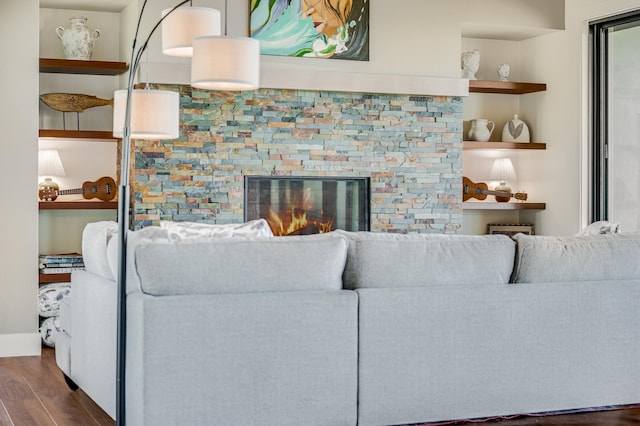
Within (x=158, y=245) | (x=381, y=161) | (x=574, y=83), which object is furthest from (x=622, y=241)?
(x=574, y=83)

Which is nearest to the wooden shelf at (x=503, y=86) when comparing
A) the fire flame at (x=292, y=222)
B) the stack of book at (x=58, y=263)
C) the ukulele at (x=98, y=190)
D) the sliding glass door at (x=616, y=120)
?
the sliding glass door at (x=616, y=120)

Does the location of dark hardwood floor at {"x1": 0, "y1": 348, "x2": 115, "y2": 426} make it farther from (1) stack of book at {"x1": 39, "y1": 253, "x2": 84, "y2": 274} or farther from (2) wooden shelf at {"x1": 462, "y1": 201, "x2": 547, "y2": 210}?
(2) wooden shelf at {"x1": 462, "y1": 201, "x2": 547, "y2": 210}

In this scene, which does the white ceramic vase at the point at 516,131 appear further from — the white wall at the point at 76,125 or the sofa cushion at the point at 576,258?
the sofa cushion at the point at 576,258

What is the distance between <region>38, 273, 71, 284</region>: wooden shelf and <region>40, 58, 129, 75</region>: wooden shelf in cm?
162

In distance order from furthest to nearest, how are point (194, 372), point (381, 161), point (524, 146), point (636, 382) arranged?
point (524, 146) < point (381, 161) < point (636, 382) < point (194, 372)

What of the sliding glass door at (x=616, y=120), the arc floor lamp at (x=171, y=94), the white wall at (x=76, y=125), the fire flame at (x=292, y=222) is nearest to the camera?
the arc floor lamp at (x=171, y=94)

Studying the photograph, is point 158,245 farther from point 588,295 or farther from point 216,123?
point 216,123

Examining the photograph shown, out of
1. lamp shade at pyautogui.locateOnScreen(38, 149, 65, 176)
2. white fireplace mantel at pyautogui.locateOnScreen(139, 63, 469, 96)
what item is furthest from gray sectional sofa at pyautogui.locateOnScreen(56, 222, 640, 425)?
lamp shade at pyautogui.locateOnScreen(38, 149, 65, 176)

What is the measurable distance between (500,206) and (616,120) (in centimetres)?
128

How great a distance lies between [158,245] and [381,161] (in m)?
4.35

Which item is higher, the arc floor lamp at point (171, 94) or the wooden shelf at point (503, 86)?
the wooden shelf at point (503, 86)

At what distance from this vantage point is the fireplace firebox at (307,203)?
7559 mm

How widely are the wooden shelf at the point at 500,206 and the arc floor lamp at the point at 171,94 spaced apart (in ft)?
13.6

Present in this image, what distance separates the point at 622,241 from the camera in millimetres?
4402
